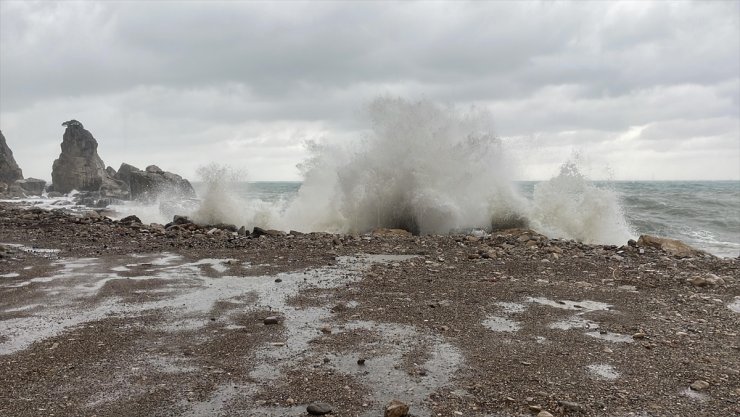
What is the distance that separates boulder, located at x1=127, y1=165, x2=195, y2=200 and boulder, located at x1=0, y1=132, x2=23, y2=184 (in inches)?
781

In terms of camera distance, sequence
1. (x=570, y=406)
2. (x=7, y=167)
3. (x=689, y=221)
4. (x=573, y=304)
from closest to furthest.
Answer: (x=570, y=406), (x=573, y=304), (x=689, y=221), (x=7, y=167)

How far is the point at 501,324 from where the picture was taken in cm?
530

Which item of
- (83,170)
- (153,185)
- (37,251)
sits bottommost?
(37,251)

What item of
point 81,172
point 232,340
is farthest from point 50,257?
point 81,172

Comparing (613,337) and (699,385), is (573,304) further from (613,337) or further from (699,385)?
(699,385)

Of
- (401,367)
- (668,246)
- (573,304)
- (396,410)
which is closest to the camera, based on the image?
(396,410)

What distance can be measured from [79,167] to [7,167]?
873cm

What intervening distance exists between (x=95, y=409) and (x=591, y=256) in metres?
8.67

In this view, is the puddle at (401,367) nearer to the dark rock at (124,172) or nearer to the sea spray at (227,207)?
the sea spray at (227,207)

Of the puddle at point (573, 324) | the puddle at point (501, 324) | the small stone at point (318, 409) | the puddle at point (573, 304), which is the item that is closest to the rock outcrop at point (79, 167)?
the puddle at point (573, 304)

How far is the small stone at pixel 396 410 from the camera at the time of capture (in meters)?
3.23

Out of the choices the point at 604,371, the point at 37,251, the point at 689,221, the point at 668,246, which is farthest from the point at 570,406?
the point at 689,221

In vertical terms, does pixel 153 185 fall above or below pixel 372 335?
above

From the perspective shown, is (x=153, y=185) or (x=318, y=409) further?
(x=153, y=185)
